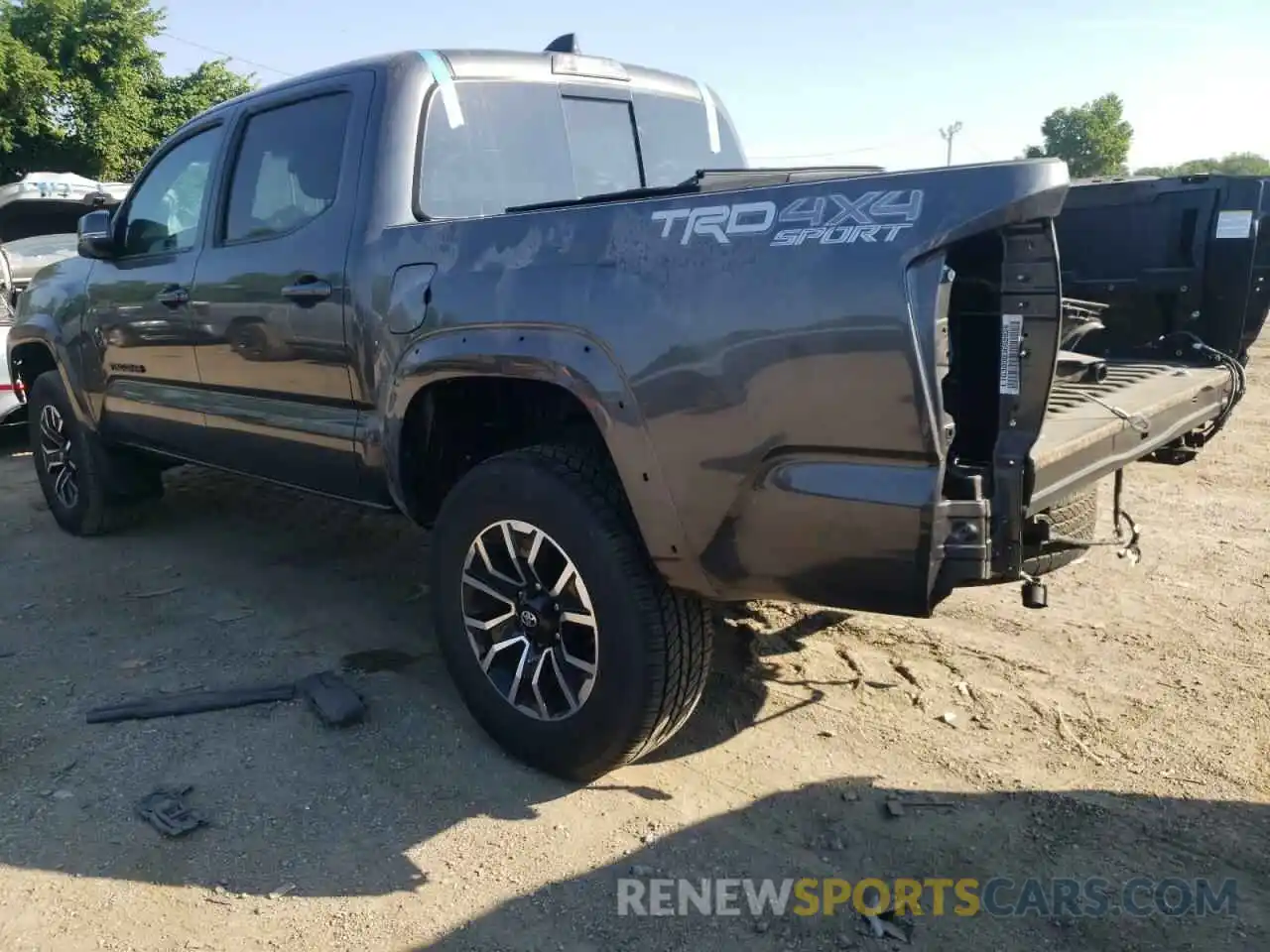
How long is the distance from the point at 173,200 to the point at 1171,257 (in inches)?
163

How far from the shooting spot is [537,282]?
274 cm

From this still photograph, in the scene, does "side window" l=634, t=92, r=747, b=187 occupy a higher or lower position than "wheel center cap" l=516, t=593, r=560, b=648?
higher

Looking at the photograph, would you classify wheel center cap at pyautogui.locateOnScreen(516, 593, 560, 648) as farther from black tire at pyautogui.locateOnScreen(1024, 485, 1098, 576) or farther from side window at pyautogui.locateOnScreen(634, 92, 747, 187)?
side window at pyautogui.locateOnScreen(634, 92, 747, 187)

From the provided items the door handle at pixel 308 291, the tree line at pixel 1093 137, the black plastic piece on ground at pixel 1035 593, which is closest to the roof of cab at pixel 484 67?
the door handle at pixel 308 291

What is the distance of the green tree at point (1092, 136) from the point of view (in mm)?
55938

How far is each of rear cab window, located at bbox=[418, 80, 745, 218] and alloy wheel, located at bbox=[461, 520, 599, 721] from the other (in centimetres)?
115

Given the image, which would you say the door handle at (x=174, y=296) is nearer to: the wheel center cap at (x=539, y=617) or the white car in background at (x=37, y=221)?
the wheel center cap at (x=539, y=617)

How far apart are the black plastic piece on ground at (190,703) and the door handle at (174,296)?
5.31ft

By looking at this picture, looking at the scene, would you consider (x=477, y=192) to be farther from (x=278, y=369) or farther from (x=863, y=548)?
(x=863, y=548)

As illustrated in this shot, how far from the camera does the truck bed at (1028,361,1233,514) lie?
8.00ft

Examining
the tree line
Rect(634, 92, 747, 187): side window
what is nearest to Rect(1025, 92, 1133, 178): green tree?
the tree line

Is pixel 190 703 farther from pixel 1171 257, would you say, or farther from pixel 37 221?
pixel 37 221

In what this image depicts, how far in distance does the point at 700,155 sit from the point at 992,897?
3193 mm

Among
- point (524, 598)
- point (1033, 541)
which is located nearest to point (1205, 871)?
point (1033, 541)
